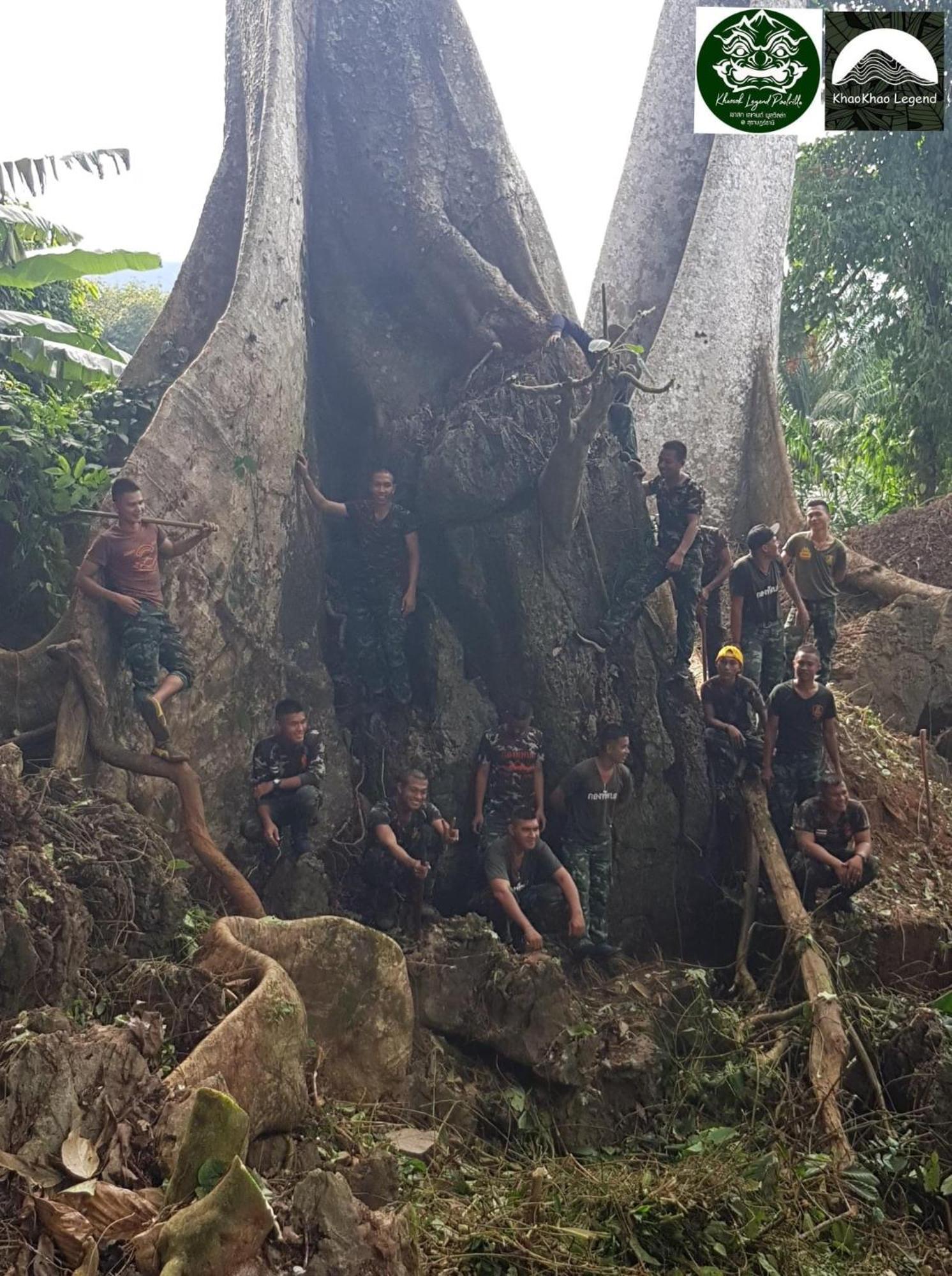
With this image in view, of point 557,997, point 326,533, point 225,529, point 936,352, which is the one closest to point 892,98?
point 936,352

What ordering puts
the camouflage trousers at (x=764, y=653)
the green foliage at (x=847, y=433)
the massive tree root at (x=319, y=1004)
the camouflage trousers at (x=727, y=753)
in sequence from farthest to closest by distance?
the green foliage at (x=847, y=433) → the camouflage trousers at (x=764, y=653) → the camouflage trousers at (x=727, y=753) → the massive tree root at (x=319, y=1004)

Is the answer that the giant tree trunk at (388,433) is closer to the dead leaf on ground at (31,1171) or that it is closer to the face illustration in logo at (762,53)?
the dead leaf on ground at (31,1171)

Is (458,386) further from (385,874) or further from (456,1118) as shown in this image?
(456,1118)

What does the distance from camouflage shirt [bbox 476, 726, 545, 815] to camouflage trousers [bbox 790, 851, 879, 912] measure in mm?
2012

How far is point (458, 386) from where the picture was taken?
360 inches

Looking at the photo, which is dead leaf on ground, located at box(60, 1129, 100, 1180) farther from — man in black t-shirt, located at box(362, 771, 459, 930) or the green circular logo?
the green circular logo

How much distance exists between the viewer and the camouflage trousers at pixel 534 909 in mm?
7844

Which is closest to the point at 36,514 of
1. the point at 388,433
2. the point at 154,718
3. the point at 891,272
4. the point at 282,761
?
the point at 154,718

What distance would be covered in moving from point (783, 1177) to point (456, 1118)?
A: 1.67 meters

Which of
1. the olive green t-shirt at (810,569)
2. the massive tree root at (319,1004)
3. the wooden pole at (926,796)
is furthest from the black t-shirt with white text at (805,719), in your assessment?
the massive tree root at (319,1004)

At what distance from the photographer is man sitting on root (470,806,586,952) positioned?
781 centimetres

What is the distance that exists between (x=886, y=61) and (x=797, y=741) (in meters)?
11.2

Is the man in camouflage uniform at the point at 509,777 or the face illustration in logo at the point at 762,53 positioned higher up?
the face illustration in logo at the point at 762,53

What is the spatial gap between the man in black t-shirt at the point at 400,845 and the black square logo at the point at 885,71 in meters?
11.7
